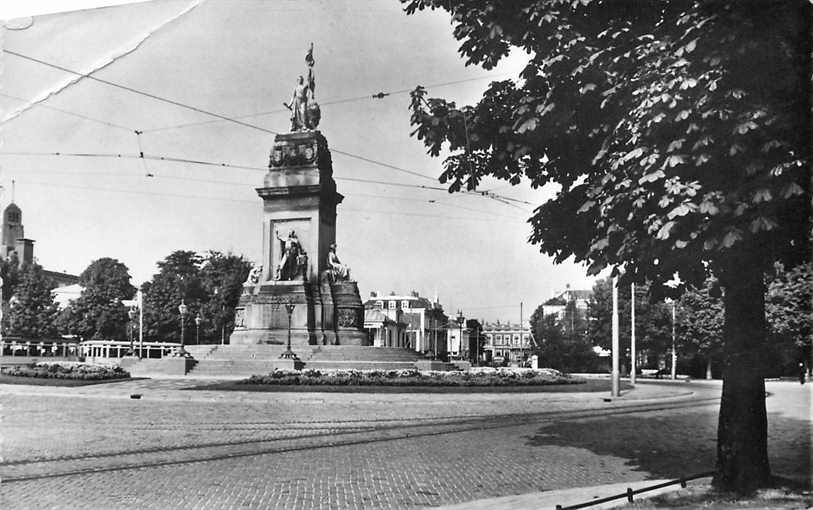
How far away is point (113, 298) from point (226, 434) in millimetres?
44547

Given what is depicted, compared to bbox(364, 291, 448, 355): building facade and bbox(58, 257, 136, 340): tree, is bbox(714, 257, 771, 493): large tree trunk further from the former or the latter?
bbox(364, 291, 448, 355): building facade

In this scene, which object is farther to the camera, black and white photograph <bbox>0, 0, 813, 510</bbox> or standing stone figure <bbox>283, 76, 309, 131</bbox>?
standing stone figure <bbox>283, 76, 309, 131</bbox>

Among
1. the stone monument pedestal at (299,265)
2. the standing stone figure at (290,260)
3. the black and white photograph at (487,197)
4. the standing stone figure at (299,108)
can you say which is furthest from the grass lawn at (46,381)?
the standing stone figure at (299,108)

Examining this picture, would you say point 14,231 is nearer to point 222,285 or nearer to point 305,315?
point 305,315

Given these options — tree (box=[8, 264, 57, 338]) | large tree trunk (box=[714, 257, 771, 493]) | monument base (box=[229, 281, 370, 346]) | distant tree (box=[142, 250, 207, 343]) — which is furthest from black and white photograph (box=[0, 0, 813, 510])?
A: distant tree (box=[142, 250, 207, 343])

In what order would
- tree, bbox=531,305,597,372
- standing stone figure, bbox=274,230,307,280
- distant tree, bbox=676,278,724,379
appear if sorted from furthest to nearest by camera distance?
tree, bbox=531,305,597,372 → distant tree, bbox=676,278,724,379 → standing stone figure, bbox=274,230,307,280

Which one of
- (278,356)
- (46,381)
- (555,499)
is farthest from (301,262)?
Result: (555,499)

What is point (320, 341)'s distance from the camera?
1407 inches

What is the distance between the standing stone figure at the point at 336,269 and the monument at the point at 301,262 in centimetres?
5

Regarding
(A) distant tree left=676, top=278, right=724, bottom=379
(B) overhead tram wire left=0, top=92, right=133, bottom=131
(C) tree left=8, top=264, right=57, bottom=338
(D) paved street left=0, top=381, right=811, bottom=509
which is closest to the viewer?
(D) paved street left=0, top=381, right=811, bottom=509

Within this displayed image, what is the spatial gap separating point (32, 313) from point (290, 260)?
2418 centimetres

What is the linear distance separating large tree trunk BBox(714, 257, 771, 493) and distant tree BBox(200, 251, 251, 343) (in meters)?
48.9

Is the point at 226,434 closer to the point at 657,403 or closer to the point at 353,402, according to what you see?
the point at 353,402

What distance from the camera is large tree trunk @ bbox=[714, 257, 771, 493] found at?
8.98 m
